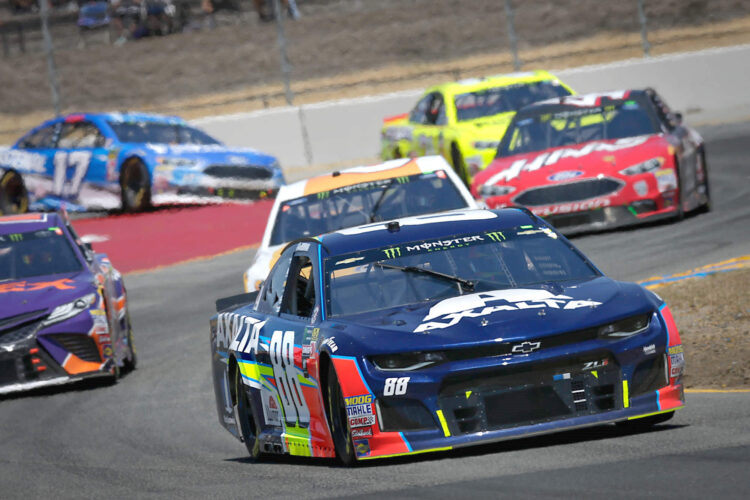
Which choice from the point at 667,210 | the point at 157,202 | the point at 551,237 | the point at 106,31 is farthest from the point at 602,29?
the point at 551,237

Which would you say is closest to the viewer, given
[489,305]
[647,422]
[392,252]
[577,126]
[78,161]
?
[489,305]

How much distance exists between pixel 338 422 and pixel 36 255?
6.37m

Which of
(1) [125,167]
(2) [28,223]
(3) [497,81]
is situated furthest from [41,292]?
(1) [125,167]

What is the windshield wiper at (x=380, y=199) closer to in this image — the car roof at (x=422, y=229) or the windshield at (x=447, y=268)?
the car roof at (x=422, y=229)

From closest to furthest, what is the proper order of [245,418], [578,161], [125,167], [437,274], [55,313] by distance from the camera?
[437,274], [245,418], [55,313], [578,161], [125,167]

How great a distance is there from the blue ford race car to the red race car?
7702mm

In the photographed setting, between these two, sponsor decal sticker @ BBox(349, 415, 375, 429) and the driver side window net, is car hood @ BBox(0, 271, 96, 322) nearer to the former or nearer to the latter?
the driver side window net

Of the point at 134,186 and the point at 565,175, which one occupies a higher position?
the point at 565,175

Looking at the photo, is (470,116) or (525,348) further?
(470,116)

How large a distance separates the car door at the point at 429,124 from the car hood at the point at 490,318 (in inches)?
513

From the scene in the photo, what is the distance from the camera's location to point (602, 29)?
43375 mm

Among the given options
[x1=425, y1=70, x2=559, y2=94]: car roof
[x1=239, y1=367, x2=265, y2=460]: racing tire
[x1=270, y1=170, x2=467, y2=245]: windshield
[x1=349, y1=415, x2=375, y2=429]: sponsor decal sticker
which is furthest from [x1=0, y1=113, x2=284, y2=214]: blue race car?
[x1=349, y1=415, x2=375, y2=429]: sponsor decal sticker

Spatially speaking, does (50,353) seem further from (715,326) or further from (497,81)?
(497,81)

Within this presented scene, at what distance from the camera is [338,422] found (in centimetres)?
726
